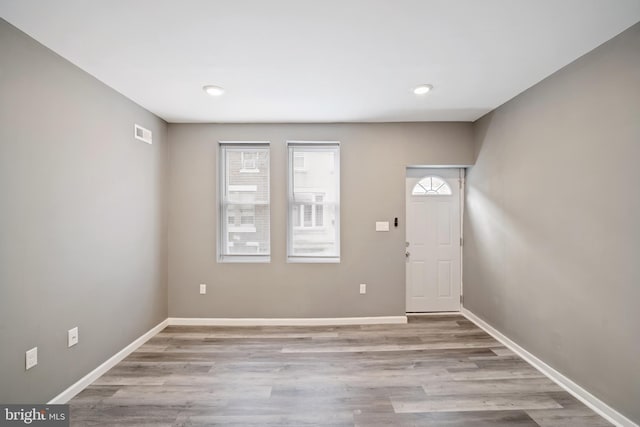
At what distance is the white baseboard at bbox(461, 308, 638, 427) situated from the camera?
1.84m

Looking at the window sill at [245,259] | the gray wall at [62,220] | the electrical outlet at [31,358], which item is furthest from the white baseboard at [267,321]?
the electrical outlet at [31,358]

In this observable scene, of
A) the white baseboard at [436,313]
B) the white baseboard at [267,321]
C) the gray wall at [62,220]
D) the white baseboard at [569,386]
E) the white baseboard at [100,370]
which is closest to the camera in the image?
the gray wall at [62,220]

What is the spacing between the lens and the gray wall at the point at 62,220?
5.64ft

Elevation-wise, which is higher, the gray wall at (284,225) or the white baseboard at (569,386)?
the gray wall at (284,225)

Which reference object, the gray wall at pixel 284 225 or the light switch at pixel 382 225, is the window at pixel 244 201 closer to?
the gray wall at pixel 284 225

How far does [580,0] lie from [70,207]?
3628mm

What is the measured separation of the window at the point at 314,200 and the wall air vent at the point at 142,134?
1.66 m

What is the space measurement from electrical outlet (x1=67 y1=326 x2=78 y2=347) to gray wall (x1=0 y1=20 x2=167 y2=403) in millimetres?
33

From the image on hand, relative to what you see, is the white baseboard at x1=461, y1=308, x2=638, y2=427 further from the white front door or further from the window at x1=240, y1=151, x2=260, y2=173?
the window at x1=240, y1=151, x2=260, y2=173

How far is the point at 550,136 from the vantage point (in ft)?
7.78

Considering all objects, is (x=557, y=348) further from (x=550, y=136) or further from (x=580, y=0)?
(x=580, y=0)

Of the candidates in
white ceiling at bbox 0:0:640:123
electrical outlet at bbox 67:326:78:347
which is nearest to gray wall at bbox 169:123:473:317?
white ceiling at bbox 0:0:640:123

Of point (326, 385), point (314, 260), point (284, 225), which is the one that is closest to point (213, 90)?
point (284, 225)

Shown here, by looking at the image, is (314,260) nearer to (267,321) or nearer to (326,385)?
(267,321)
